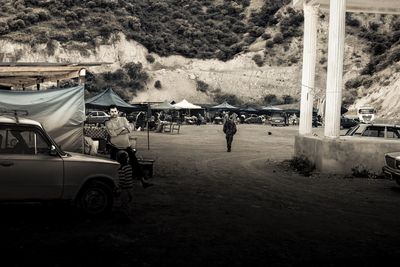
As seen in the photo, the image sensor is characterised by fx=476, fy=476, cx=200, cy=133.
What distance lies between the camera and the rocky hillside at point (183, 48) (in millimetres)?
70125

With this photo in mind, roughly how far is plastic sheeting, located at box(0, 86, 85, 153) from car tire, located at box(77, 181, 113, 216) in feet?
17.5

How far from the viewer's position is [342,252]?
20.1ft

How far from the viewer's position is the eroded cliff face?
72.9 meters

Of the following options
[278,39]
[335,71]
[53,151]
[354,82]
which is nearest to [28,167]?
[53,151]

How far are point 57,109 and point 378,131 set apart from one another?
400 inches

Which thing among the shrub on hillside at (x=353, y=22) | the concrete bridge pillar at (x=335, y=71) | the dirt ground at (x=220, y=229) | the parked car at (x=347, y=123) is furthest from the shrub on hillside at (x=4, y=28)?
the dirt ground at (x=220, y=229)

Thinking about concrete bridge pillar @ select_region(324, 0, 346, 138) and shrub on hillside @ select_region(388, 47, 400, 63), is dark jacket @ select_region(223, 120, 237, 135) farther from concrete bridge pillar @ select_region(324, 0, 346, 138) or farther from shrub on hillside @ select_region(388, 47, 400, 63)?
shrub on hillside @ select_region(388, 47, 400, 63)

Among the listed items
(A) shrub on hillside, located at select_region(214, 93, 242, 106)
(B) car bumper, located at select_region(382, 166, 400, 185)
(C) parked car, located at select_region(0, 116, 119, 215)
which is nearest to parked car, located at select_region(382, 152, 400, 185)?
(B) car bumper, located at select_region(382, 166, 400, 185)

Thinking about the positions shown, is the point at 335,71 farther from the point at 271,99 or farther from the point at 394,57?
the point at 271,99

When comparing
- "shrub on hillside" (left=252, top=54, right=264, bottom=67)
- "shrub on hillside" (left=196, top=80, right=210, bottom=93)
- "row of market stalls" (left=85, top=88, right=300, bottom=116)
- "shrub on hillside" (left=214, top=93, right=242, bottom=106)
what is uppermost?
"shrub on hillside" (left=252, top=54, right=264, bottom=67)

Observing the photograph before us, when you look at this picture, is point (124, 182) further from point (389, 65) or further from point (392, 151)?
point (389, 65)

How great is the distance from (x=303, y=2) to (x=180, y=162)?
7620 millimetres

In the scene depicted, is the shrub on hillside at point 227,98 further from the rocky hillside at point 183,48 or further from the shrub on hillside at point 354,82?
the shrub on hillside at point 354,82

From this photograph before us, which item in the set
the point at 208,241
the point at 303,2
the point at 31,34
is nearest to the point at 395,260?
the point at 208,241
